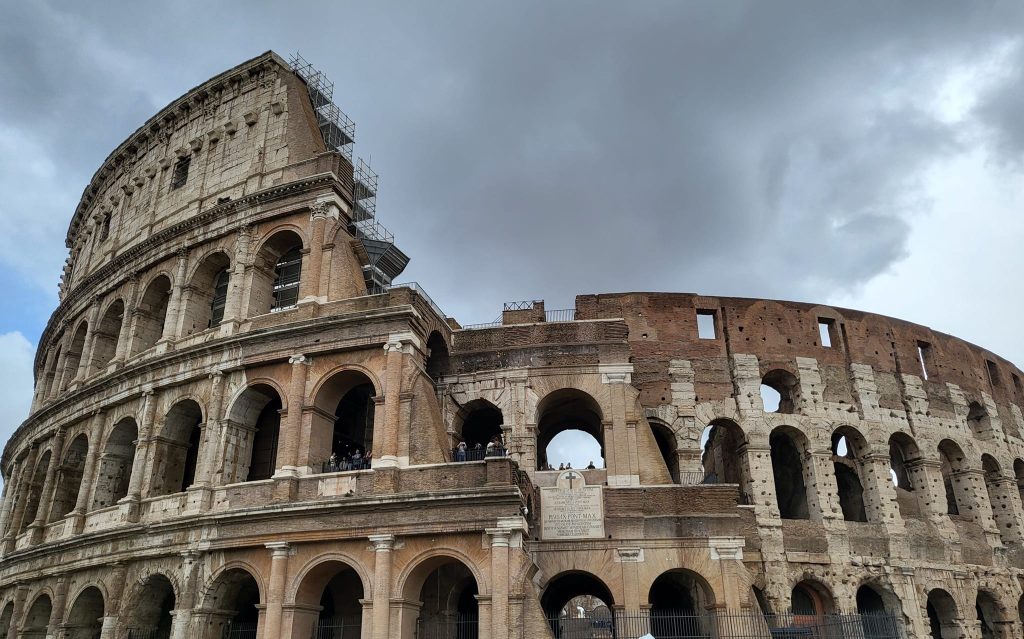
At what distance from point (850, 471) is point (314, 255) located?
17812 millimetres

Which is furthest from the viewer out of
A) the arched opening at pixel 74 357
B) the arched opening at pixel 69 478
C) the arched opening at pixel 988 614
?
the arched opening at pixel 74 357

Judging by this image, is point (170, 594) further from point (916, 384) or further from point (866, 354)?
point (916, 384)

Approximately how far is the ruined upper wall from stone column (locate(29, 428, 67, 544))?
20.2ft

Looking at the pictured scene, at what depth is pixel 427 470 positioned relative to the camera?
15.9 metres

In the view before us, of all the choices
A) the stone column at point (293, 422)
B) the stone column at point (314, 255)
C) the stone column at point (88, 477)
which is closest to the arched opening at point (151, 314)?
the stone column at point (88, 477)

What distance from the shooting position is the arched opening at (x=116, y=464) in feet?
66.6

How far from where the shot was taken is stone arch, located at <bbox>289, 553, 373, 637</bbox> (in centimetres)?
1574

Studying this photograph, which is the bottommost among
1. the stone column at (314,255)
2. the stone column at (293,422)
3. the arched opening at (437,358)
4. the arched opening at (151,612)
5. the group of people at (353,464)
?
the arched opening at (151,612)

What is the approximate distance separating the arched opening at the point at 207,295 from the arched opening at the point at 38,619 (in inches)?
325

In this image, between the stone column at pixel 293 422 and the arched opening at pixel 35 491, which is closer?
the stone column at pixel 293 422

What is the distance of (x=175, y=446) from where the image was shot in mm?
19641

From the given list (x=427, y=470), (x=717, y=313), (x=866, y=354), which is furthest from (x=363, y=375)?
(x=866, y=354)

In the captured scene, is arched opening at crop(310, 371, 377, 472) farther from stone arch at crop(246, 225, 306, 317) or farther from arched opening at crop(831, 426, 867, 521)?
arched opening at crop(831, 426, 867, 521)

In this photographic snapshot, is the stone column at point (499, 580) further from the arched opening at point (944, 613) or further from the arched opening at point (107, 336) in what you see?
the arched opening at point (107, 336)
